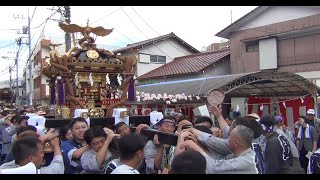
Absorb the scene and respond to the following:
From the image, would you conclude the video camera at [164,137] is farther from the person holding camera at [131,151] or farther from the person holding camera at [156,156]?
the person holding camera at [131,151]

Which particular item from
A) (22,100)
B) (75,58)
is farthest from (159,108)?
(22,100)

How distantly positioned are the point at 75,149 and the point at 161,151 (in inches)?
39.6

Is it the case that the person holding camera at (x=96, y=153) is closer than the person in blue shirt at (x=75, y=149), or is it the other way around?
the person holding camera at (x=96, y=153)

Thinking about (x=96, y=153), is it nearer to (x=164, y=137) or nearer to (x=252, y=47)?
(x=164, y=137)

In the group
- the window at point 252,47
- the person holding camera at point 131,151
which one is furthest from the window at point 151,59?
the person holding camera at point 131,151

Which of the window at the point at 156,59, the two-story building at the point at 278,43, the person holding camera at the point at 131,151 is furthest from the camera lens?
the window at the point at 156,59

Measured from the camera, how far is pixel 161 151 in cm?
411

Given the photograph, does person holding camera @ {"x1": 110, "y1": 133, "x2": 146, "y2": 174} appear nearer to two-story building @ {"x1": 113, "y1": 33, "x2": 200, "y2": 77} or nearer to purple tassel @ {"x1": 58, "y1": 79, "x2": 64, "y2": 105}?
purple tassel @ {"x1": 58, "y1": 79, "x2": 64, "y2": 105}

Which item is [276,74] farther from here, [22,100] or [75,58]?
[22,100]

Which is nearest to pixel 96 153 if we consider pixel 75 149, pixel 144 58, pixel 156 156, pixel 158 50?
pixel 75 149

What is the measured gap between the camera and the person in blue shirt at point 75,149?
4012mm

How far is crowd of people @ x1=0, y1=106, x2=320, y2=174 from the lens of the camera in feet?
9.60

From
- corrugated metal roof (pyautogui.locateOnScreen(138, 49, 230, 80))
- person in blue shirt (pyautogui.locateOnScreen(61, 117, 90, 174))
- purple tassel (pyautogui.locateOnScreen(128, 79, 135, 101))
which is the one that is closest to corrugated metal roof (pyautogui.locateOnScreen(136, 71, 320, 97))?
corrugated metal roof (pyautogui.locateOnScreen(138, 49, 230, 80))
